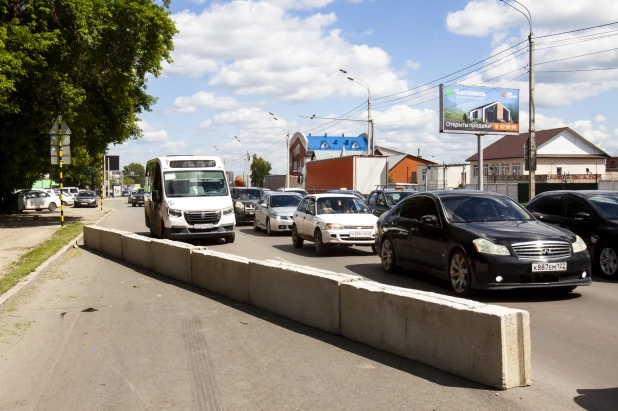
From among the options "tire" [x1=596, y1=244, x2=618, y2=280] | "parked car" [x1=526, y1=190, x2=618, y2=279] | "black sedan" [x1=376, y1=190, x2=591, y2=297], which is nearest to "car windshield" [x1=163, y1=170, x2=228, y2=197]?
"black sedan" [x1=376, y1=190, x2=591, y2=297]

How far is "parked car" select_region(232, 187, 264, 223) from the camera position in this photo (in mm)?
27953

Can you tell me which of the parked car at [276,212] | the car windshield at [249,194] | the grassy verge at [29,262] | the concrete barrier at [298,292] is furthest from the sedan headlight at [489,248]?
the car windshield at [249,194]

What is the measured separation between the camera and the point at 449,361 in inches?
216

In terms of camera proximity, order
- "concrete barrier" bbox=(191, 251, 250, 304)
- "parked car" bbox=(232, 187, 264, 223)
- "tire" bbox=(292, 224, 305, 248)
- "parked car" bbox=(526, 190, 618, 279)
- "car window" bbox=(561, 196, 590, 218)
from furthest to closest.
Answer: "parked car" bbox=(232, 187, 264, 223) → "tire" bbox=(292, 224, 305, 248) → "car window" bbox=(561, 196, 590, 218) → "parked car" bbox=(526, 190, 618, 279) → "concrete barrier" bbox=(191, 251, 250, 304)

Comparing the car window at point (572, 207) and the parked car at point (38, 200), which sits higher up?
the car window at point (572, 207)

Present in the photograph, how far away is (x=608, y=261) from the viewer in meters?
11.1

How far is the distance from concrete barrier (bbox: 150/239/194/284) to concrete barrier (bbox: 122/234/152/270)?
0.27 metres

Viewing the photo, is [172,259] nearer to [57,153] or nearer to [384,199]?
[384,199]

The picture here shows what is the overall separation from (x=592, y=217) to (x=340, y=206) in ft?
21.8

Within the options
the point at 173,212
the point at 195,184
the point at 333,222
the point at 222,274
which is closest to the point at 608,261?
the point at 333,222

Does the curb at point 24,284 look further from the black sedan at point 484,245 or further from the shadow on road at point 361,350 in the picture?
the black sedan at point 484,245

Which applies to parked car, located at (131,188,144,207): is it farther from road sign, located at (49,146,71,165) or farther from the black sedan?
the black sedan

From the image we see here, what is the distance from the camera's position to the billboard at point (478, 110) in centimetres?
4038

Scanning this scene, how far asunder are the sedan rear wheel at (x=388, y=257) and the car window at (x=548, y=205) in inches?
145
